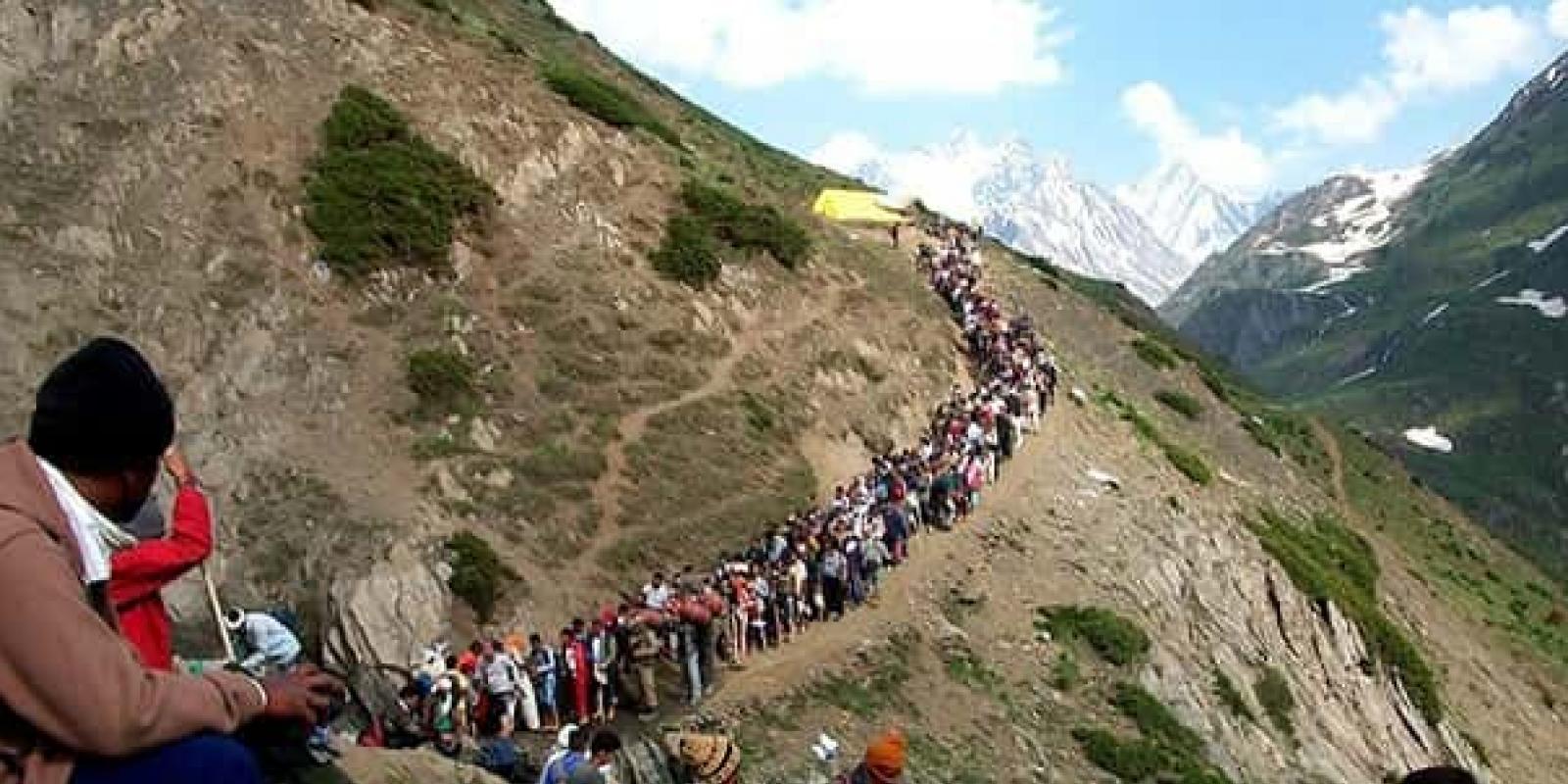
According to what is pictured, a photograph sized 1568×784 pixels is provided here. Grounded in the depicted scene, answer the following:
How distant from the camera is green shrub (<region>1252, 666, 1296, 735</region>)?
4312 centimetres

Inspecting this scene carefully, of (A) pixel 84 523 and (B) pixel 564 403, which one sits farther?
(B) pixel 564 403

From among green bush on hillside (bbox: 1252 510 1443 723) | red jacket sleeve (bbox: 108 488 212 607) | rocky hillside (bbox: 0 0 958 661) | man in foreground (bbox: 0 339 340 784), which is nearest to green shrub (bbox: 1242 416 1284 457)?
green bush on hillside (bbox: 1252 510 1443 723)

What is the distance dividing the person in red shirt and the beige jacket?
0.88m

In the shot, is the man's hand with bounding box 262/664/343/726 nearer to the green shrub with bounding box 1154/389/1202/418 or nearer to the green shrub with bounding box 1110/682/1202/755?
the green shrub with bounding box 1110/682/1202/755

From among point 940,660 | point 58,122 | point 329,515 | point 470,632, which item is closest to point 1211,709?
point 940,660

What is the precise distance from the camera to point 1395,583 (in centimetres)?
7088

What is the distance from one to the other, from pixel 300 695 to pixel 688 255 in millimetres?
42447

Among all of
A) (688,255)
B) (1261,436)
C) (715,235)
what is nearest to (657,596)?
(688,255)

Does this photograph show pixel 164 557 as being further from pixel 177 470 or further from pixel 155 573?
pixel 177 470

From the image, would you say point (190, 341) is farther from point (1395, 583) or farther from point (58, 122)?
point (1395, 583)

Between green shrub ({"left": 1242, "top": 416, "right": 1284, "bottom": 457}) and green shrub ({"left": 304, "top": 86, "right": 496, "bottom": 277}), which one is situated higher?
green shrub ({"left": 1242, "top": 416, "right": 1284, "bottom": 457})

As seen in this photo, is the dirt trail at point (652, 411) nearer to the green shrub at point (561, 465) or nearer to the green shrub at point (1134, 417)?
the green shrub at point (561, 465)

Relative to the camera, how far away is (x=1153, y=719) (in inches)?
1350

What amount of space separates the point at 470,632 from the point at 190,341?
11.6 metres
